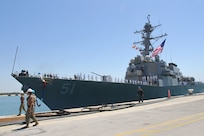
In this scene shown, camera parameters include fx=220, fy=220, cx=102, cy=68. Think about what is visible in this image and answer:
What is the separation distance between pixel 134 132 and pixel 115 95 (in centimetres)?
1436

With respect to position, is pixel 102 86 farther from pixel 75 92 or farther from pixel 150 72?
pixel 150 72

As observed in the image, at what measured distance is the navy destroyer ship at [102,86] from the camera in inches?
643

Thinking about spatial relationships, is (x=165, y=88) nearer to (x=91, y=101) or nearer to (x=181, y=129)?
(x=91, y=101)

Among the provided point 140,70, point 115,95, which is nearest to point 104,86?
point 115,95

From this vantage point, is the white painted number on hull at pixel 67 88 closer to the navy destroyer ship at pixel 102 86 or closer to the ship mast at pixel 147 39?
the navy destroyer ship at pixel 102 86

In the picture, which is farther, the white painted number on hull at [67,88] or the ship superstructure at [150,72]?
the ship superstructure at [150,72]

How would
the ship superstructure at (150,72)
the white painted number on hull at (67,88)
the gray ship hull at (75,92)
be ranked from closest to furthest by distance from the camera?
the gray ship hull at (75,92)
the white painted number on hull at (67,88)
the ship superstructure at (150,72)

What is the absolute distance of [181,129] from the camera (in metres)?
5.92

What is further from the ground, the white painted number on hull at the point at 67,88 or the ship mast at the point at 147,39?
the ship mast at the point at 147,39

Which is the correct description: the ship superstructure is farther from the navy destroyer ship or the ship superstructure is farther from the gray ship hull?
the gray ship hull

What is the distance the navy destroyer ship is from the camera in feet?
53.6

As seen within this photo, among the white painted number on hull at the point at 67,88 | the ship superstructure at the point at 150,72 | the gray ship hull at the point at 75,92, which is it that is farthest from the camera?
the ship superstructure at the point at 150,72

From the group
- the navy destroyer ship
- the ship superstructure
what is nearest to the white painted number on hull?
the navy destroyer ship

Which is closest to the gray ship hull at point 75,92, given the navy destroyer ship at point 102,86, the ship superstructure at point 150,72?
the navy destroyer ship at point 102,86
